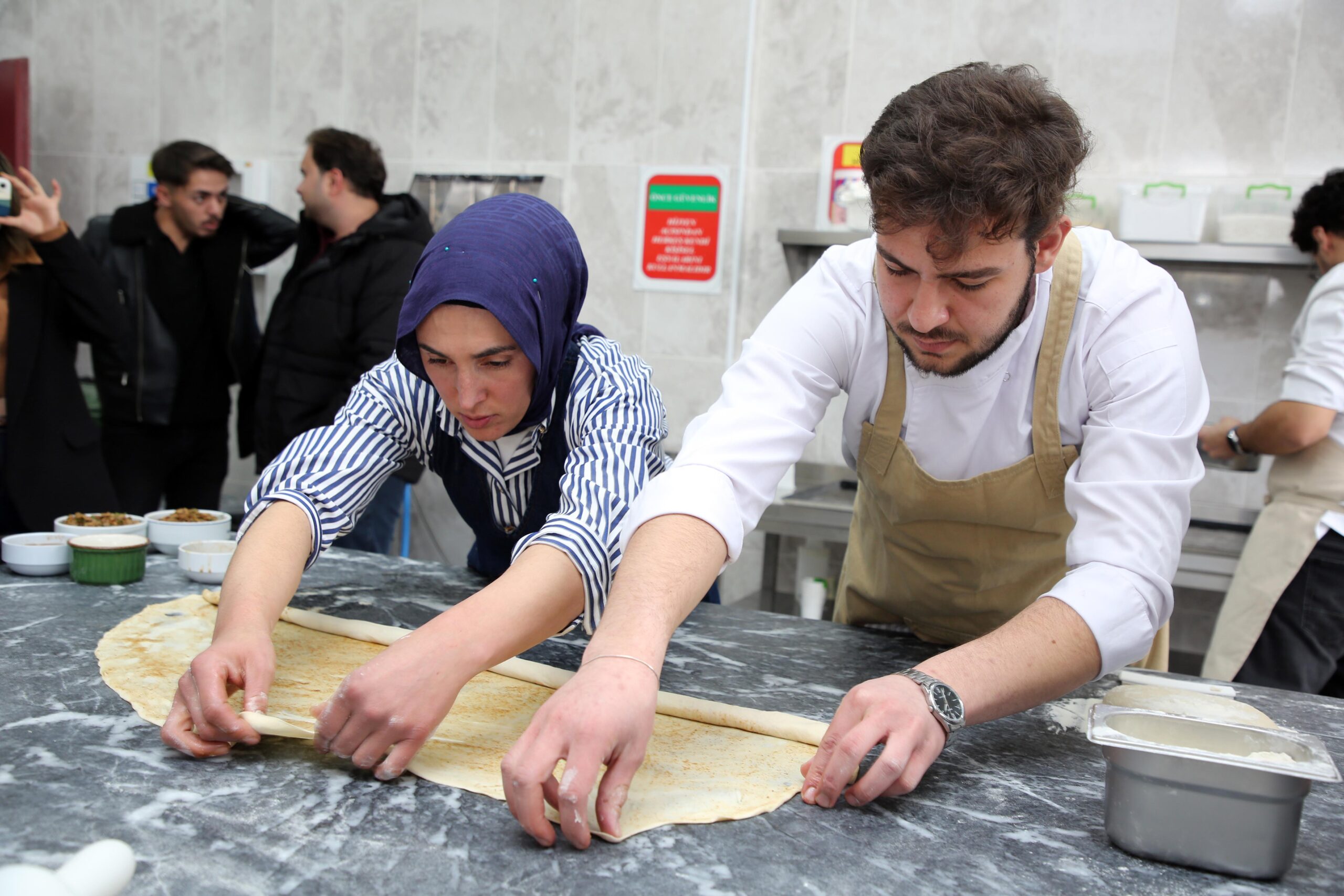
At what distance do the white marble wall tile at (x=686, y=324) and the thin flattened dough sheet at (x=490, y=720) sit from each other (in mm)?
2231

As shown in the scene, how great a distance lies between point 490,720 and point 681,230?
259cm

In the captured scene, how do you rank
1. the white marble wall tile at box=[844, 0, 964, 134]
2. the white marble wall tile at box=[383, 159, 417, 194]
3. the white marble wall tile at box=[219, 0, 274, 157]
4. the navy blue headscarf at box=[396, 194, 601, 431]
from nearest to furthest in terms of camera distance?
the navy blue headscarf at box=[396, 194, 601, 431], the white marble wall tile at box=[844, 0, 964, 134], the white marble wall tile at box=[383, 159, 417, 194], the white marble wall tile at box=[219, 0, 274, 157]

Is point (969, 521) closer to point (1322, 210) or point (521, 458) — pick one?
point (521, 458)

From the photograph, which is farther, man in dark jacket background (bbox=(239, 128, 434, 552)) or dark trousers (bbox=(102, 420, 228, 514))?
dark trousers (bbox=(102, 420, 228, 514))

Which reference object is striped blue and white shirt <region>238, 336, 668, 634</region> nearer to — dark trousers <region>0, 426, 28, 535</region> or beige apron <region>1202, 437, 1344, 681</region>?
dark trousers <region>0, 426, 28, 535</region>

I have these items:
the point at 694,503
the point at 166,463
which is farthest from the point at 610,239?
the point at 694,503

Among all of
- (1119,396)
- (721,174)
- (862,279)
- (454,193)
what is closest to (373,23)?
(454,193)

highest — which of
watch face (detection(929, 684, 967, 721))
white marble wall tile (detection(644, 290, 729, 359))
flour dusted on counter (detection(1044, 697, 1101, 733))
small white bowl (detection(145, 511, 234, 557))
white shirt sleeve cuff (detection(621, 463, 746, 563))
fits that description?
white marble wall tile (detection(644, 290, 729, 359))

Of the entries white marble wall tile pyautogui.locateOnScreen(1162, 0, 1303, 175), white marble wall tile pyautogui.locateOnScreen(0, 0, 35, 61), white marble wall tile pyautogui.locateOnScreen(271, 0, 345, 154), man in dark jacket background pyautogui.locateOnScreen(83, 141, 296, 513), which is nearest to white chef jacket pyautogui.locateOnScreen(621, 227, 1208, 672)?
white marble wall tile pyautogui.locateOnScreen(1162, 0, 1303, 175)

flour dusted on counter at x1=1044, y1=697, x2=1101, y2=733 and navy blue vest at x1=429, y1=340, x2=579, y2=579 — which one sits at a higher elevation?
navy blue vest at x1=429, y1=340, x2=579, y2=579

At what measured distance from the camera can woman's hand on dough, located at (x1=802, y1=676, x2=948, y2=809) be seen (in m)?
0.90

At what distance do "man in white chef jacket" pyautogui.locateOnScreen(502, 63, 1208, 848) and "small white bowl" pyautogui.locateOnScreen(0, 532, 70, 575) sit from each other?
98cm

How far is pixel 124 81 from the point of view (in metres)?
4.17

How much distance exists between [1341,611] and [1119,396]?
1.57 metres
